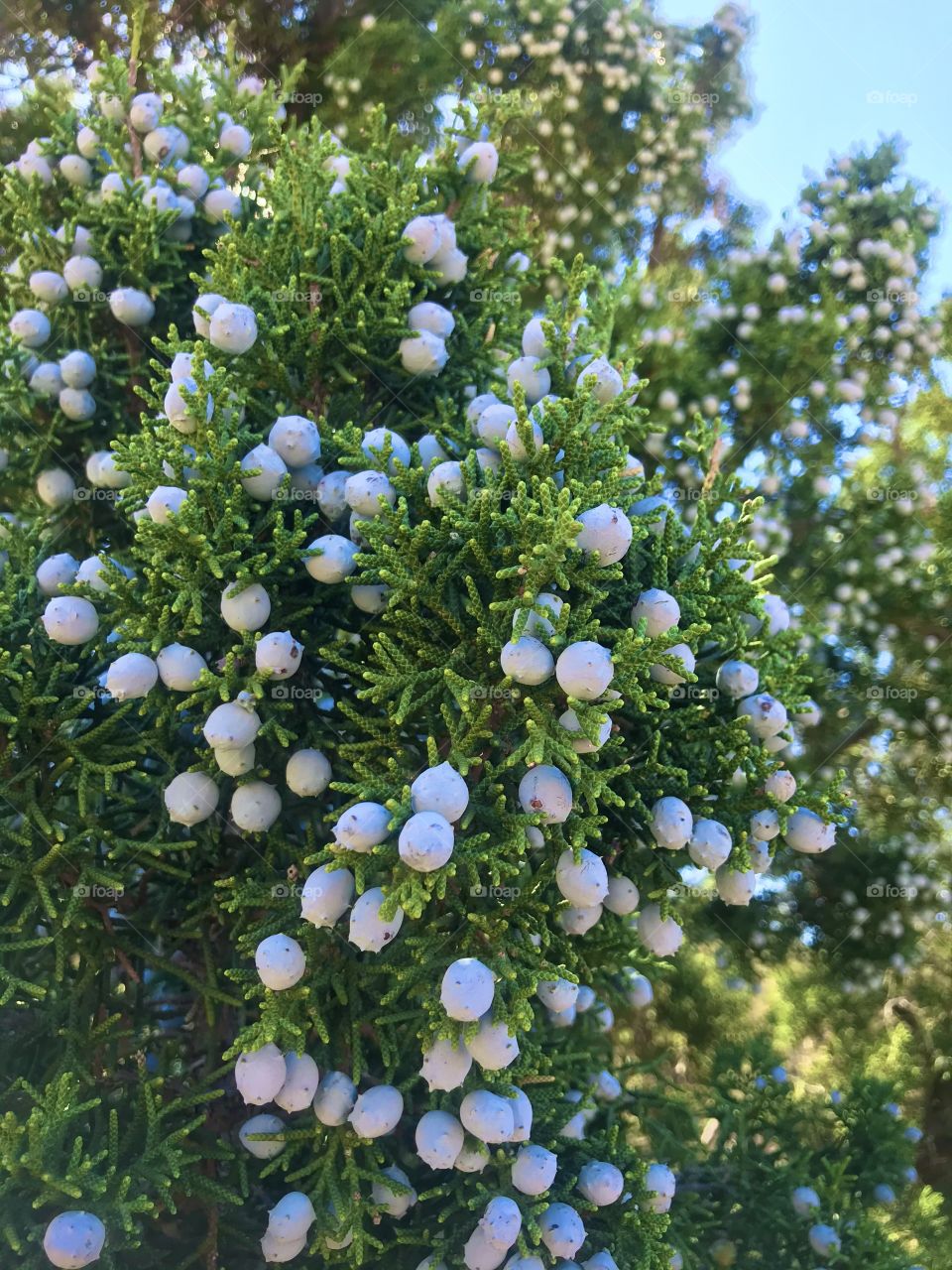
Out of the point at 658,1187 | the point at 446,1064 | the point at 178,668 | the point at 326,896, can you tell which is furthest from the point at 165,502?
the point at 658,1187

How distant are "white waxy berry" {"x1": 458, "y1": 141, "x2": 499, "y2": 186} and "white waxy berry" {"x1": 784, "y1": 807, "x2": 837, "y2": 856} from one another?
1.70m

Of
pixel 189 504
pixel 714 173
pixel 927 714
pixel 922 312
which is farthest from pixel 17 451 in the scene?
pixel 714 173

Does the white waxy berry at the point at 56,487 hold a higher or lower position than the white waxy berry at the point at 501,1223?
higher

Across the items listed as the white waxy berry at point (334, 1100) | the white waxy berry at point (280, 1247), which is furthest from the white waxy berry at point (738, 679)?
the white waxy berry at point (280, 1247)

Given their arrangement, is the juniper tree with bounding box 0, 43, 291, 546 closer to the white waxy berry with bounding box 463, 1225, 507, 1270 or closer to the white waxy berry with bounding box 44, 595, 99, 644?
the white waxy berry with bounding box 44, 595, 99, 644

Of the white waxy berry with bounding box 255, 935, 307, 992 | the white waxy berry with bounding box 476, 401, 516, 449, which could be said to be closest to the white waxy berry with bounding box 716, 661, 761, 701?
the white waxy berry with bounding box 476, 401, 516, 449

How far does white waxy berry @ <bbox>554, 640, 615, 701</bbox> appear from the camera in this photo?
1259 mm

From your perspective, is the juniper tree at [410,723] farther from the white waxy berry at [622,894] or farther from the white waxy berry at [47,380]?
the white waxy berry at [47,380]

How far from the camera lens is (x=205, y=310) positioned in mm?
1753

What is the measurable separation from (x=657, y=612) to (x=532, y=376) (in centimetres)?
56

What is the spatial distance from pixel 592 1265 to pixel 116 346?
8.02ft

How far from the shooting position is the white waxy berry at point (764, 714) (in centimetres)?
168

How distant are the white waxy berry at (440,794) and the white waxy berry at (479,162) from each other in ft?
5.23

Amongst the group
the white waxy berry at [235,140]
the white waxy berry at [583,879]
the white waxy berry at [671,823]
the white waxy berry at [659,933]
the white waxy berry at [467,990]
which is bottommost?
the white waxy berry at [659,933]
